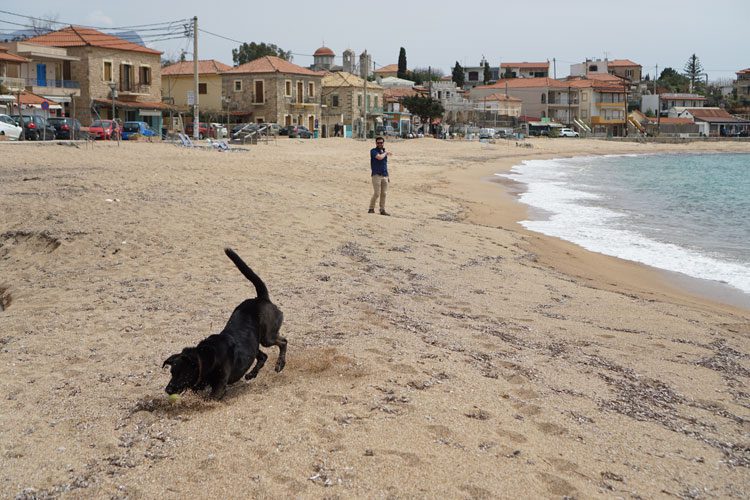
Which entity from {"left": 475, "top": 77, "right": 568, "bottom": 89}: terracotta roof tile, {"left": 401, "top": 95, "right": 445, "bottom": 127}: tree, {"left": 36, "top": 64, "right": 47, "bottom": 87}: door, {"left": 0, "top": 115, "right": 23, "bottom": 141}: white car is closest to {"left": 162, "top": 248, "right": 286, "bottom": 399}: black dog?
{"left": 0, "top": 115, "right": 23, "bottom": 141}: white car

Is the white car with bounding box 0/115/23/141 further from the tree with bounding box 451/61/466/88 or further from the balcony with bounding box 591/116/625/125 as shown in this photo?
the tree with bounding box 451/61/466/88

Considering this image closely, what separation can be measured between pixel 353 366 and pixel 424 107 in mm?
76590

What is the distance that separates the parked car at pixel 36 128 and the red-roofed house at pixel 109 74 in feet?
45.0

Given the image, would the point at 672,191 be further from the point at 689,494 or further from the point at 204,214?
the point at 689,494

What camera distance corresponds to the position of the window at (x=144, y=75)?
174 feet

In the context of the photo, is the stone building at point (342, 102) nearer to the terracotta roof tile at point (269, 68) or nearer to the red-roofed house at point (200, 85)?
the terracotta roof tile at point (269, 68)

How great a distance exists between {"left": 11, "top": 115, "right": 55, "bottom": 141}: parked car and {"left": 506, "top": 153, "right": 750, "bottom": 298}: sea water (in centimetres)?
1968

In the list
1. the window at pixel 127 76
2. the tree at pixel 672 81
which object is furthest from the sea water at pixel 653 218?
the tree at pixel 672 81

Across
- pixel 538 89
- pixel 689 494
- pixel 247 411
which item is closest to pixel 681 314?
pixel 689 494

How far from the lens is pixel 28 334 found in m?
6.61

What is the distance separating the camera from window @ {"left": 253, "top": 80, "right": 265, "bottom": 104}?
210 feet

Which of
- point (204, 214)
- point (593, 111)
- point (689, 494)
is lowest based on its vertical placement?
point (689, 494)

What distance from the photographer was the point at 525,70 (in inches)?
4943

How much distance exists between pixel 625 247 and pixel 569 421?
1083 cm
